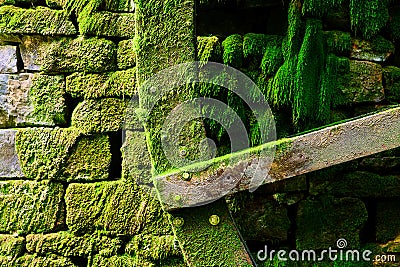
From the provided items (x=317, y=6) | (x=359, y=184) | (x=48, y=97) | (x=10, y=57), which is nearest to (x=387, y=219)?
(x=359, y=184)

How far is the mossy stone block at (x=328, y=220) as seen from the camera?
6.72 feet

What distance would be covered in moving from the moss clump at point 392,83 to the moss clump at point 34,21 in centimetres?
132

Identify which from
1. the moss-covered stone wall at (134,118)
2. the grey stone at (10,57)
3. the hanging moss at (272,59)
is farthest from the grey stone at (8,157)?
the hanging moss at (272,59)

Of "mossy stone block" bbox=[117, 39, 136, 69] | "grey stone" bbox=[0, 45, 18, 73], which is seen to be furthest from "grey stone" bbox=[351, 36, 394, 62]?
"grey stone" bbox=[0, 45, 18, 73]

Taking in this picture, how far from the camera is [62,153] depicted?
2.02m

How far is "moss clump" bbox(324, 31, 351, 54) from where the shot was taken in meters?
1.99

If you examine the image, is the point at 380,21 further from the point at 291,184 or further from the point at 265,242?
the point at 265,242

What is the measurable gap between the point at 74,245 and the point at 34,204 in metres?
0.24

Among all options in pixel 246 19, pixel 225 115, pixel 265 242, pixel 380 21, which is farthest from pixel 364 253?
pixel 246 19

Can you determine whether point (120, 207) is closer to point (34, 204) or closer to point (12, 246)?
point (34, 204)

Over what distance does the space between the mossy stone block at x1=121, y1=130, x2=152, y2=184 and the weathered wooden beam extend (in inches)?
25.5

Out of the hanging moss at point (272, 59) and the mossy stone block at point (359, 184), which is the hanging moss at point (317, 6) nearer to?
the hanging moss at point (272, 59)

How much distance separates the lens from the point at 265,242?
2066mm

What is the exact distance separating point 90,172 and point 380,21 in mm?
1351
